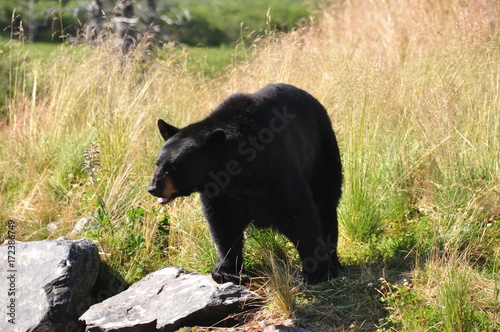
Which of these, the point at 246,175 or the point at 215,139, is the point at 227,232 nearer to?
the point at 246,175

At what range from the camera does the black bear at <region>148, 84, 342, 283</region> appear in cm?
403

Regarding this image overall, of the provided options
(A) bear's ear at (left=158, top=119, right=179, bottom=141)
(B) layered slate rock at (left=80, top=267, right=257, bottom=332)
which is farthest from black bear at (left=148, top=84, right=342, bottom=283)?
(B) layered slate rock at (left=80, top=267, right=257, bottom=332)

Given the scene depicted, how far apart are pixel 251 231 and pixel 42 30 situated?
26442 mm

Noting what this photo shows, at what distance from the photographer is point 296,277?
14.6 feet

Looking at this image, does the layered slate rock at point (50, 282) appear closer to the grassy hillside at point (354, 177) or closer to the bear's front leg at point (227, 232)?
the grassy hillside at point (354, 177)

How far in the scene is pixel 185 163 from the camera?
400cm

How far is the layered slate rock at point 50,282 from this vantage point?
4.68 metres

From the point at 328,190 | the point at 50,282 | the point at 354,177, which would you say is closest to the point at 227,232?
the point at 328,190

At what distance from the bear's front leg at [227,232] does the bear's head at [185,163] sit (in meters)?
0.27

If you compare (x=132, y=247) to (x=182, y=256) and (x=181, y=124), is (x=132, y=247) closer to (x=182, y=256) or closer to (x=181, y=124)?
(x=182, y=256)

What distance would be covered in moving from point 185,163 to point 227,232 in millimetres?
682

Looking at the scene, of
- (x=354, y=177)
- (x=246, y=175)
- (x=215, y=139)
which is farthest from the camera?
(x=354, y=177)

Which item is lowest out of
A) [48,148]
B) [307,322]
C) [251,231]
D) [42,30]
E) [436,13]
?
[307,322]

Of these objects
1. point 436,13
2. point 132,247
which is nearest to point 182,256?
point 132,247
